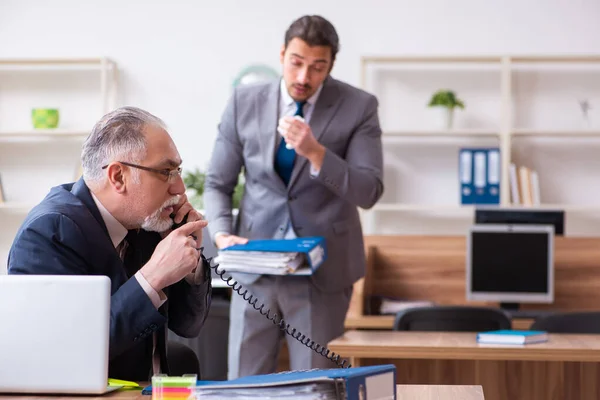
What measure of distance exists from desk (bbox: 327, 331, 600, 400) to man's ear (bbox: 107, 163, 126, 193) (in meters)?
0.94

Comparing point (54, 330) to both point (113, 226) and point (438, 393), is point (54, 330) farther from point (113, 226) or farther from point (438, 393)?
point (438, 393)

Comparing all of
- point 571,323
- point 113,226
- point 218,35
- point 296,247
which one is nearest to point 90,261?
point 113,226

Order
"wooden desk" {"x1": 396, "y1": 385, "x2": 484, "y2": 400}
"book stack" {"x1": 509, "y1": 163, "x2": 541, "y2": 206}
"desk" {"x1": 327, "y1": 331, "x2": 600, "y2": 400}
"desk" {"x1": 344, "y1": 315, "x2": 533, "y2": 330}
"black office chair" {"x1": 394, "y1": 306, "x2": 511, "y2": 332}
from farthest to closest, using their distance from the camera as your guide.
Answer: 1. "book stack" {"x1": 509, "y1": 163, "x2": 541, "y2": 206}
2. "desk" {"x1": 344, "y1": 315, "x2": 533, "y2": 330}
3. "black office chair" {"x1": 394, "y1": 306, "x2": 511, "y2": 332}
4. "desk" {"x1": 327, "y1": 331, "x2": 600, "y2": 400}
5. "wooden desk" {"x1": 396, "y1": 385, "x2": 484, "y2": 400}

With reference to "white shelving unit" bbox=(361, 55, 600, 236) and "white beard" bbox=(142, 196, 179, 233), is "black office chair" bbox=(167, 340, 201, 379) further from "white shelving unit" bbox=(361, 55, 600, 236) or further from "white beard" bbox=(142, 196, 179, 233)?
"white shelving unit" bbox=(361, 55, 600, 236)

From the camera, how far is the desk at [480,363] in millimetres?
2576

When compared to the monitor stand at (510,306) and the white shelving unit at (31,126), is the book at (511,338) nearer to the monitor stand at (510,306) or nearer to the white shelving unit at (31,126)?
the monitor stand at (510,306)

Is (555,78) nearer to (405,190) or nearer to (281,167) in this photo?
(405,190)

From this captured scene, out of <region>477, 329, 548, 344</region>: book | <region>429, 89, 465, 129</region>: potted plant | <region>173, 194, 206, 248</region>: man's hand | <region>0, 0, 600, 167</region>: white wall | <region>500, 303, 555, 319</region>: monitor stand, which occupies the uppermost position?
<region>0, 0, 600, 167</region>: white wall

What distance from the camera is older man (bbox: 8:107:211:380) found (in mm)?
1665

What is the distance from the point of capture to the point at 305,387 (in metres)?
1.26

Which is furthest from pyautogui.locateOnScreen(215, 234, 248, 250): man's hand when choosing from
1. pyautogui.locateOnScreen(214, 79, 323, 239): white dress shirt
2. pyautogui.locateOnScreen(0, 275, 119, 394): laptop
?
pyautogui.locateOnScreen(0, 275, 119, 394): laptop

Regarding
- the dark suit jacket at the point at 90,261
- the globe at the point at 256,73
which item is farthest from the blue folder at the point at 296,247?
the globe at the point at 256,73

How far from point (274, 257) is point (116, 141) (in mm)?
1029

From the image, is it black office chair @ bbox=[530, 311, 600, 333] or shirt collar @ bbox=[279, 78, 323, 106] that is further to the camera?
black office chair @ bbox=[530, 311, 600, 333]
